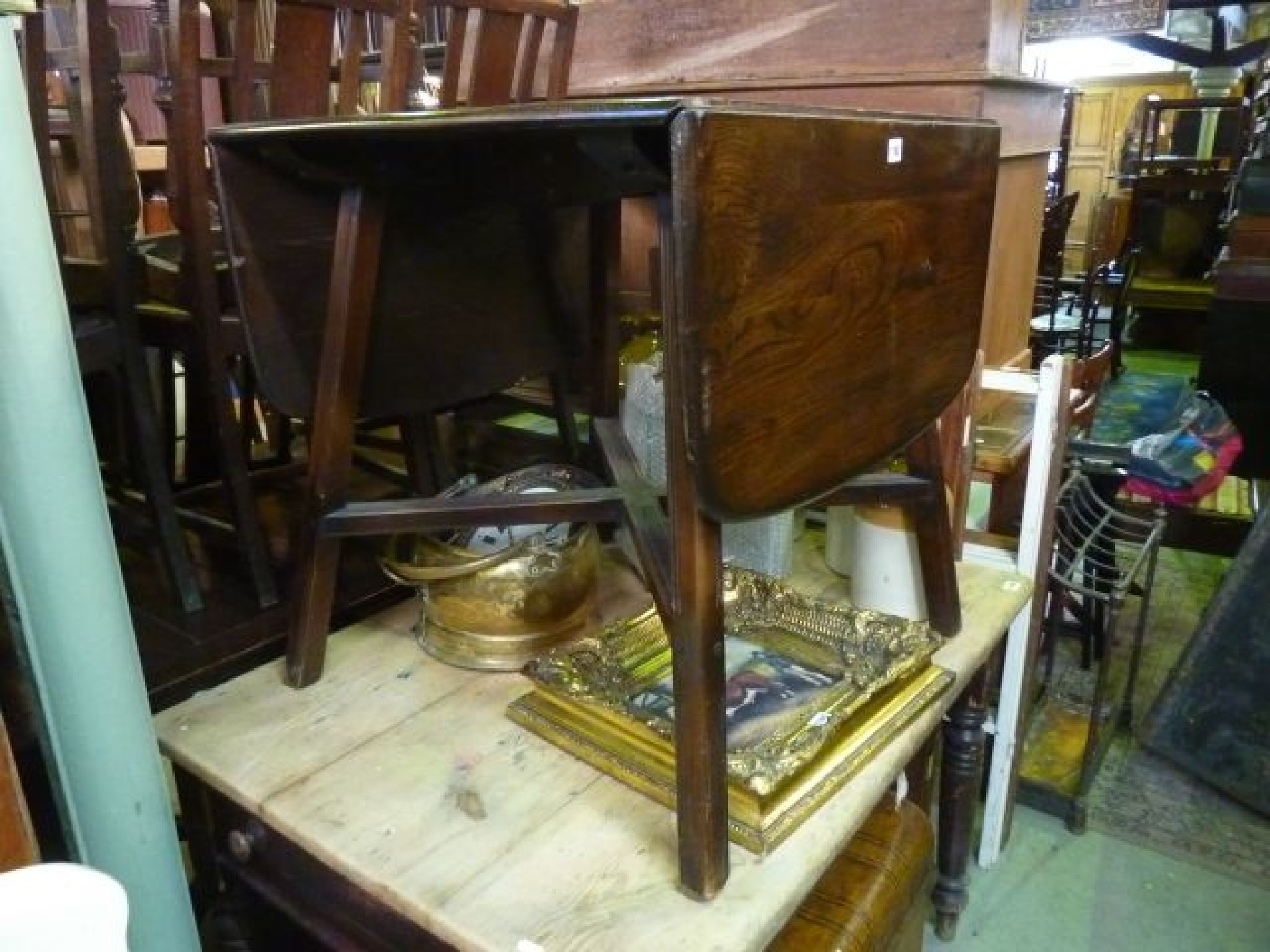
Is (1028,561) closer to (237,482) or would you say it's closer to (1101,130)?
(237,482)

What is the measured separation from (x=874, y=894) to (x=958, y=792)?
379 mm

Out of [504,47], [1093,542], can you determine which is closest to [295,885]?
[504,47]

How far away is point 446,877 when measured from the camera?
2.74 ft

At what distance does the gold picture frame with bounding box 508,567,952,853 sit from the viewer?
0.91 meters

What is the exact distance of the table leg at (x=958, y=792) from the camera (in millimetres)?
1422

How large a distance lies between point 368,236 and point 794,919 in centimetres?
88

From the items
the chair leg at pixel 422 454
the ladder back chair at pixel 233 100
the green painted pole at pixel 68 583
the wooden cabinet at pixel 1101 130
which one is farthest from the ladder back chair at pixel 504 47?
the wooden cabinet at pixel 1101 130

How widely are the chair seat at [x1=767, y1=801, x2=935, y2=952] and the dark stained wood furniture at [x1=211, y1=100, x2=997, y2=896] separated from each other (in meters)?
0.29

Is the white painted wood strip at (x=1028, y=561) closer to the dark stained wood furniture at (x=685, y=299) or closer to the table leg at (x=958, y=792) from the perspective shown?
the table leg at (x=958, y=792)

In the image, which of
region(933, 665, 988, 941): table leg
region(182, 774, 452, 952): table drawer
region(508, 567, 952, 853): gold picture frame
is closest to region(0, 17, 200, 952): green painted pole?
region(182, 774, 452, 952): table drawer

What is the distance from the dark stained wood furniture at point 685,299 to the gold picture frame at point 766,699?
11cm

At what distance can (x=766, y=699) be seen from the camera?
104cm

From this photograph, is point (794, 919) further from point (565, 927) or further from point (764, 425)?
point (764, 425)

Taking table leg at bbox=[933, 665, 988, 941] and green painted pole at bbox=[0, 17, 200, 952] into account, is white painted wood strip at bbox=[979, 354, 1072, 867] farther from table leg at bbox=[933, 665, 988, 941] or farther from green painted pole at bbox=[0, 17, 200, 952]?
green painted pole at bbox=[0, 17, 200, 952]
